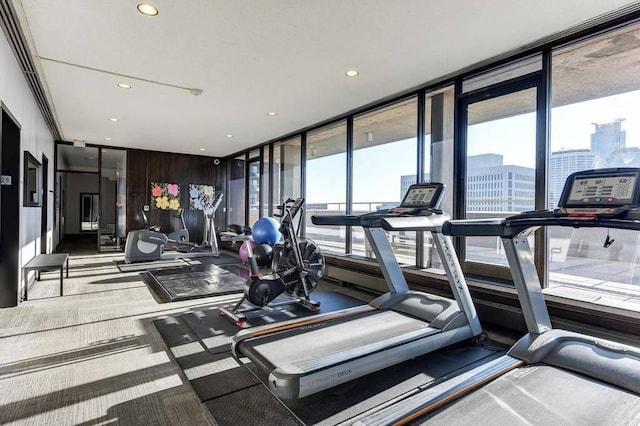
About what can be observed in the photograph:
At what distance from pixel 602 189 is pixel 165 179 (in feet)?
31.3

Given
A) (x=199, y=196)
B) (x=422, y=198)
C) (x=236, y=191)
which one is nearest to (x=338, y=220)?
(x=422, y=198)

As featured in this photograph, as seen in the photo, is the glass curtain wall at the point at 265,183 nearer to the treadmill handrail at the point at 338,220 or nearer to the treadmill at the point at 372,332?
the treadmill handrail at the point at 338,220

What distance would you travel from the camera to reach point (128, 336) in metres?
3.16

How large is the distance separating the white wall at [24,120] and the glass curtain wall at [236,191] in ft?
14.1

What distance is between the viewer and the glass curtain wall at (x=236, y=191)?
9453 mm

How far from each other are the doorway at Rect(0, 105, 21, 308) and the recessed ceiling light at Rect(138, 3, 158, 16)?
2.31m

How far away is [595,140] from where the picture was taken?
10.1 ft

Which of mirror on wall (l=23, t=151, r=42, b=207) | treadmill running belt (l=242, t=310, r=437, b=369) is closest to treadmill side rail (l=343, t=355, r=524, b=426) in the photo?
treadmill running belt (l=242, t=310, r=437, b=369)

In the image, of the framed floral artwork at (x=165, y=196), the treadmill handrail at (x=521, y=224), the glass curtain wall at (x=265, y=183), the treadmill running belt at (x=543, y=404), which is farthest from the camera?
the framed floral artwork at (x=165, y=196)

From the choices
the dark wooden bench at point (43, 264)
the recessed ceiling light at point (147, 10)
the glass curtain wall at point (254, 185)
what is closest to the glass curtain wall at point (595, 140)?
the recessed ceiling light at point (147, 10)

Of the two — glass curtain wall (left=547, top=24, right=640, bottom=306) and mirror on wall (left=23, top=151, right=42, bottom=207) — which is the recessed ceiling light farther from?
glass curtain wall (left=547, top=24, right=640, bottom=306)

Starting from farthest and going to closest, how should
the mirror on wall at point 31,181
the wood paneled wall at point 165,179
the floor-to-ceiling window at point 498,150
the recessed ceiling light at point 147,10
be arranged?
the wood paneled wall at point 165,179, the mirror on wall at point 31,181, the floor-to-ceiling window at point 498,150, the recessed ceiling light at point 147,10

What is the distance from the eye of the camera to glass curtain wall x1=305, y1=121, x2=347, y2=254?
19.7 ft

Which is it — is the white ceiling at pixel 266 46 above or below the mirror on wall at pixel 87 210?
above
